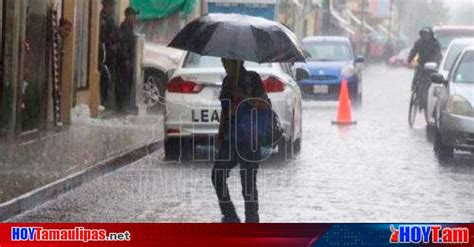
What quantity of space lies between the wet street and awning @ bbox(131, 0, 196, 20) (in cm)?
62

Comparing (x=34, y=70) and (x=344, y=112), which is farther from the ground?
(x=34, y=70)

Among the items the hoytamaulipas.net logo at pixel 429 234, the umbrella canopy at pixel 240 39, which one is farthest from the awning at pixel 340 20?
the hoytamaulipas.net logo at pixel 429 234

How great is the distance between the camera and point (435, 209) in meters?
5.53

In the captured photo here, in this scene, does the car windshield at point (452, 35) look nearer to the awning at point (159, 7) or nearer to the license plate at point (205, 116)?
the license plate at point (205, 116)

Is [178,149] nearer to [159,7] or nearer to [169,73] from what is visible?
[169,73]

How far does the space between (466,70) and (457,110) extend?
89 centimetres

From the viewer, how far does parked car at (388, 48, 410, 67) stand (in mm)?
6043

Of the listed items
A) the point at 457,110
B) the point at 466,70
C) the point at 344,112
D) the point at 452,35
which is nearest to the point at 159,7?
the point at 452,35

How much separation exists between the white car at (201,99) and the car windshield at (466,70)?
1.54m

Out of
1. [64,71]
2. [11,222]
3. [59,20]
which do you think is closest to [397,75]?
[11,222]

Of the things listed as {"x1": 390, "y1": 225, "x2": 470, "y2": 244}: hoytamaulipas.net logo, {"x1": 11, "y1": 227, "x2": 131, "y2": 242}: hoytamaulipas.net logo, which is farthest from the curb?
{"x1": 390, "y1": 225, "x2": 470, "y2": 244}: hoytamaulipas.net logo

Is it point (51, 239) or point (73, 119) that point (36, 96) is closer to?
point (73, 119)

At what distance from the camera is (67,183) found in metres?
7.00

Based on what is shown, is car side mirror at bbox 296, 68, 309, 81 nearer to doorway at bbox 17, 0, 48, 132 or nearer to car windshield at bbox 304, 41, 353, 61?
car windshield at bbox 304, 41, 353, 61
